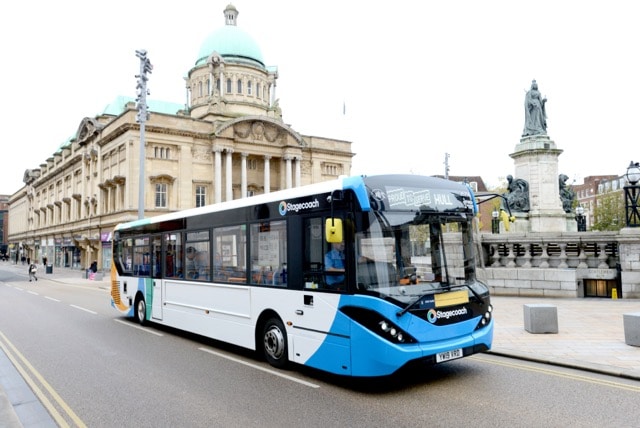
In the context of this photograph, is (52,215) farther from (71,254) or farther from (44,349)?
(44,349)

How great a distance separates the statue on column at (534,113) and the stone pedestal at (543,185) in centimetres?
60

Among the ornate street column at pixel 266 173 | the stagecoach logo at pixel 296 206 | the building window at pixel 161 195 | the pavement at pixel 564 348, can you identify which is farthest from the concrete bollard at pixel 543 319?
A: the ornate street column at pixel 266 173

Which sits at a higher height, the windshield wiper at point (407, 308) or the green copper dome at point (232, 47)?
the green copper dome at point (232, 47)

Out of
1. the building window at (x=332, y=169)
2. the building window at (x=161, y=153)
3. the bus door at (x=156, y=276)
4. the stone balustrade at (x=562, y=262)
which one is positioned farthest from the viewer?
the building window at (x=332, y=169)

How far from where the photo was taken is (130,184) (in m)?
46.5

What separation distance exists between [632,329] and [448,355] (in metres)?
4.61

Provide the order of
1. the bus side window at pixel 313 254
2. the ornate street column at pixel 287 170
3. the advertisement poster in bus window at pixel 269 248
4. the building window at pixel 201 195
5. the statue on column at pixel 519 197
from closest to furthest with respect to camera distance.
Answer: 1. the bus side window at pixel 313 254
2. the advertisement poster in bus window at pixel 269 248
3. the statue on column at pixel 519 197
4. the building window at pixel 201 195
5. the ornate street column at pixel 287 170

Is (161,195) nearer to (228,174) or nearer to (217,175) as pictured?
(217,175)

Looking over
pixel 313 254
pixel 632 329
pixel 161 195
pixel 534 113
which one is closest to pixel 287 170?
pixel 161 195

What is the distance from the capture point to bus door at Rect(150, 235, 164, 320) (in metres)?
12.0

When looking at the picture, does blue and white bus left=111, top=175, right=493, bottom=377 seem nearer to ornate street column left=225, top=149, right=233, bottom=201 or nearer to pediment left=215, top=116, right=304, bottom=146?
ornate street column left=225, top=149, right=233, bottom=201

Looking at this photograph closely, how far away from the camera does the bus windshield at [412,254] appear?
652 centimetres

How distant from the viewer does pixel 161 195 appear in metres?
48.8

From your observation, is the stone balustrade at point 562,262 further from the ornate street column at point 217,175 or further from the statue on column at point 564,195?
the ornate street column at point 217,175
